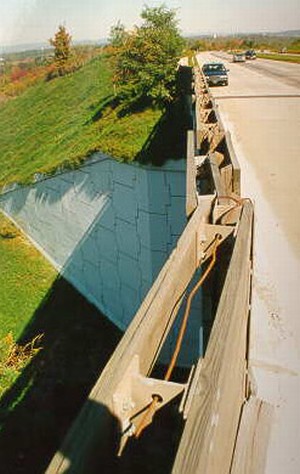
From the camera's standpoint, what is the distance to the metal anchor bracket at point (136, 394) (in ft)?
5.90

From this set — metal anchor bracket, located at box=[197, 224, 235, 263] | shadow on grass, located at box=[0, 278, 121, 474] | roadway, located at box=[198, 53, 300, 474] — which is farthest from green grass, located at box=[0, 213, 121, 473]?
metal anchor bracket, located at box=[197, 224, 235, 263]

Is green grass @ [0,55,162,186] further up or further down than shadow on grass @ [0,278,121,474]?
further up

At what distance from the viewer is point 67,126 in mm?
28656

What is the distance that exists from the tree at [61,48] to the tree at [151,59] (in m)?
31.0

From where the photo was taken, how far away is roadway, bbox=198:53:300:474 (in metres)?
2.53

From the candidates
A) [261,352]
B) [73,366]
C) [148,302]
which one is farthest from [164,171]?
[148,302]

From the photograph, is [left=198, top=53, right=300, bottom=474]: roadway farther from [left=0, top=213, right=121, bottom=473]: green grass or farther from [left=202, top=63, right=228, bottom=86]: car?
[left=202, top=63, right=228, bottom=86]: car

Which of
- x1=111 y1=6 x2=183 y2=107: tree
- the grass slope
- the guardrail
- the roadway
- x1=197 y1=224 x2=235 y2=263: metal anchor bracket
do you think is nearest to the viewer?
the guardrail

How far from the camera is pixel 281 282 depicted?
3.99 metres

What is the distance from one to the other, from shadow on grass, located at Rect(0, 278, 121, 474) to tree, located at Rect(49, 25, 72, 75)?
37.4m

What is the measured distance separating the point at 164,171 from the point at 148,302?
9912 mm

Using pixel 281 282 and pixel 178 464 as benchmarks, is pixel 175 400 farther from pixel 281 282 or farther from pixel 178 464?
pixel 281 282

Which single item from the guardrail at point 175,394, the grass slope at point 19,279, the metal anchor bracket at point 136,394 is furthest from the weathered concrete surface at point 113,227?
the metal anchor bracket at point 136,394

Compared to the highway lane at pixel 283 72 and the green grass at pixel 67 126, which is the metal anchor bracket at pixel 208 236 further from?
the highway lane at pixel 283 72
